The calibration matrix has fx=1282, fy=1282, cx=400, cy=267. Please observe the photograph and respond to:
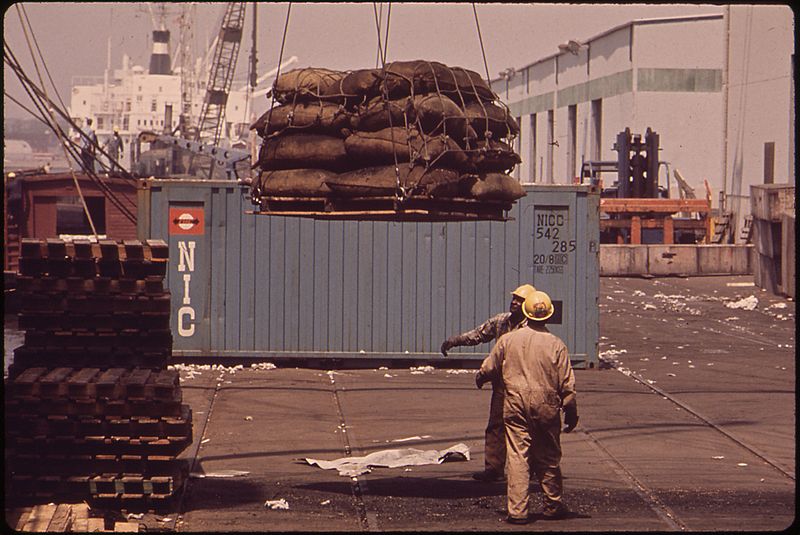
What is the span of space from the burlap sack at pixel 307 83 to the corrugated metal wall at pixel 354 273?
355 inches

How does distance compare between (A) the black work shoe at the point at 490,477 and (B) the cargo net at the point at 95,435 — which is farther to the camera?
(A) the black work shoe at the point at 490,477

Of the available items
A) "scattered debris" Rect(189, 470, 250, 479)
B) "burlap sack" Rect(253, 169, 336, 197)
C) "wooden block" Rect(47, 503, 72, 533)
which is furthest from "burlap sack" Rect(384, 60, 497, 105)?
"wooden block" Rect(47, 503, 72, 533)

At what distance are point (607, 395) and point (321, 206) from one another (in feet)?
27.0

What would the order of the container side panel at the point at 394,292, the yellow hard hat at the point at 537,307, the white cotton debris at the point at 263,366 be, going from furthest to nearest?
the white cotton debris at the point at 263,366
the container side panel at the point at 394,292
the yellow hard hat at the point at 537,307

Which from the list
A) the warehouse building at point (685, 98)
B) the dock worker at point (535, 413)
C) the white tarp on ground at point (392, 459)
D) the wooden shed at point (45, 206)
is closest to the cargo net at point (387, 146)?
the dock worker at point (535, 413)

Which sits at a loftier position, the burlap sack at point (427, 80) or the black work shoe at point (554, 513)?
the burlap sack at point (427, 80)

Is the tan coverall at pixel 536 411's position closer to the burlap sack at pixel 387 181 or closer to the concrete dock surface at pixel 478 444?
the concrete dock surface at pixel 478 444

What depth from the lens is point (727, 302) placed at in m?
30.9

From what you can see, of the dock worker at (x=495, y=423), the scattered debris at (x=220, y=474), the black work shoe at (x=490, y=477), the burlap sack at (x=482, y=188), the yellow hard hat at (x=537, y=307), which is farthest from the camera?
the scattered debris at (x=220, y=474)

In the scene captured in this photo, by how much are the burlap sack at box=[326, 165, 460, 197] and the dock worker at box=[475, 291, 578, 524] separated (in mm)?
1424

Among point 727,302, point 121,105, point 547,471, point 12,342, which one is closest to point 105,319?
point 547,471

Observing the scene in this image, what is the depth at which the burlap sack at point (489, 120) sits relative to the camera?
9.73 meters

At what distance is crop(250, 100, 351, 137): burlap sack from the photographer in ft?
32.3

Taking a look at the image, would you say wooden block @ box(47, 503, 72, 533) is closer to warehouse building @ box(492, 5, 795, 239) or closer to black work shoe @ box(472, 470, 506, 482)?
black work shoe @ box(472, 470, 506, 482)
